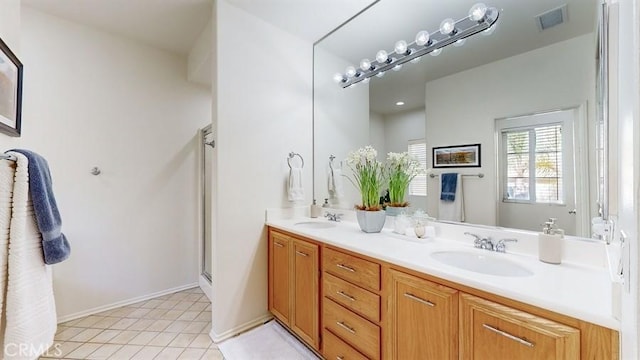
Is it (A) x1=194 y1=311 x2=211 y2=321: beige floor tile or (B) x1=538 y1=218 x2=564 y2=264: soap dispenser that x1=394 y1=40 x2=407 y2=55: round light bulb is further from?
(A) x1=194 y1=311 x2=211 y2=321: beige floor tile

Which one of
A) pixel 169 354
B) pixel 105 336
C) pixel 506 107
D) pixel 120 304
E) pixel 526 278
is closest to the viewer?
pixel 526 278

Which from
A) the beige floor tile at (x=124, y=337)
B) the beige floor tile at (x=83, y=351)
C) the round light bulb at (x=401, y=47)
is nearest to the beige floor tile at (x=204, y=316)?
the beige floor tile at (x=124, y=337)

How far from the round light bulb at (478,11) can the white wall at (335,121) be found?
0.91 metres

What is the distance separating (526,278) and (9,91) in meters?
2.33

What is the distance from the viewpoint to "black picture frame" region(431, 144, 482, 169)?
1.57 m

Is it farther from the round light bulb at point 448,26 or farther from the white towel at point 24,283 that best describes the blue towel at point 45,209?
the round light bulb at point 448,26

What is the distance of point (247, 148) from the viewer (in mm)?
2152

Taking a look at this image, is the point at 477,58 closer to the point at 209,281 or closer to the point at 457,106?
the point at 457,106

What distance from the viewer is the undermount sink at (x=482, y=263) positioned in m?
1.20

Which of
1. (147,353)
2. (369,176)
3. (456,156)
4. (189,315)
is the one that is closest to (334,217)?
(369,176)

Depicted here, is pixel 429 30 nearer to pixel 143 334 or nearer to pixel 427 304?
pixel 427 304

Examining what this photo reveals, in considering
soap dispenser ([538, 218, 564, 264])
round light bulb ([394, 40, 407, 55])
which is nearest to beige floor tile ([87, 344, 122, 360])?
soap dispenser ([538, 218, 564, 264])

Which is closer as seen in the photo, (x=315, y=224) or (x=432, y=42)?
(x=432, y=42)

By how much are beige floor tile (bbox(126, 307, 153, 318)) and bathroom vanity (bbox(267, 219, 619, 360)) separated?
1.39m
